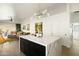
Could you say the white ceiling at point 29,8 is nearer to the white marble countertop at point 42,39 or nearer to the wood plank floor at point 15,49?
the white marble countertop at point 42,39

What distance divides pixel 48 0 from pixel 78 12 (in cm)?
49

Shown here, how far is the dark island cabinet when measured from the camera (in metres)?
1.83

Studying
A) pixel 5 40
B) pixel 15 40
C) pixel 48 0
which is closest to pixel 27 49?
pixel 15 40

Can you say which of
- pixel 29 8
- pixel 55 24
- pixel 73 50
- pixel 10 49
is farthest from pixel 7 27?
pixel 73 50

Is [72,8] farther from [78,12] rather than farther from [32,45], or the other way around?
[32,45]

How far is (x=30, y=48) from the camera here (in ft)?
6.22

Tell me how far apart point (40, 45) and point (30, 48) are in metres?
0.20

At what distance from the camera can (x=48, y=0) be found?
183 centimetres

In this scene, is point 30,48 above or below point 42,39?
below

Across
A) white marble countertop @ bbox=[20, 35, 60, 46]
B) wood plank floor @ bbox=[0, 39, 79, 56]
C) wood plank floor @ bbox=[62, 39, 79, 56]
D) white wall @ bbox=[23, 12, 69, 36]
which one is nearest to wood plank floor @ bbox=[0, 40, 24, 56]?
wood plank floor @ bbox=[0, 39, 79, 56]

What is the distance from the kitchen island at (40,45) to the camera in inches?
70.3

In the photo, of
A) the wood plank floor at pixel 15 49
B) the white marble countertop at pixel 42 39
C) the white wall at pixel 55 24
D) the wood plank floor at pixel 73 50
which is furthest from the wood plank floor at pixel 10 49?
the wood plank floor at pixel 73 50

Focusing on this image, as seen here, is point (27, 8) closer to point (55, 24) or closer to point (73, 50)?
point (55, 24)

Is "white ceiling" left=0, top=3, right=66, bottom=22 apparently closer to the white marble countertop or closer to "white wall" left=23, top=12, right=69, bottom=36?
"white wall" left=23, top=12, right=69, bottom=36
